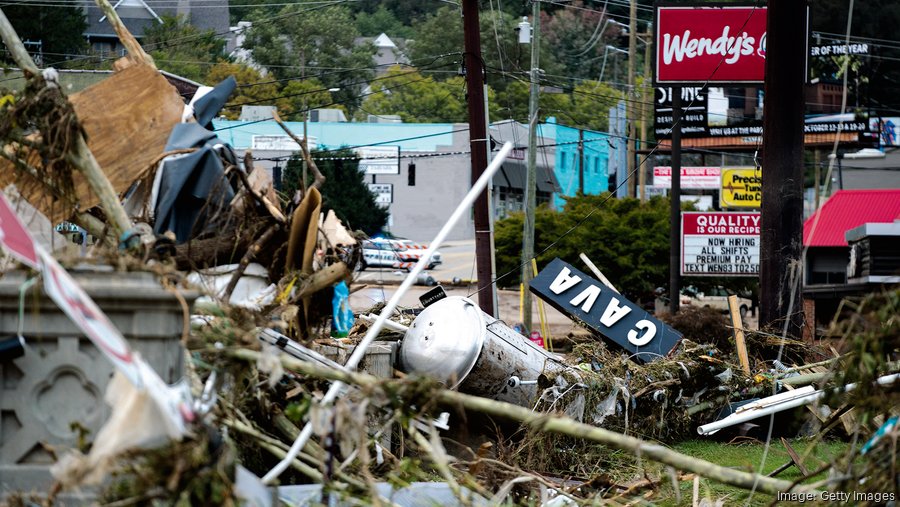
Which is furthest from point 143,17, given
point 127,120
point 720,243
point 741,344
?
point 127,120

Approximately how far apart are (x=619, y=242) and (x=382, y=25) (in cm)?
8583

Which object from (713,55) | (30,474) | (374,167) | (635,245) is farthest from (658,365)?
(374,167)

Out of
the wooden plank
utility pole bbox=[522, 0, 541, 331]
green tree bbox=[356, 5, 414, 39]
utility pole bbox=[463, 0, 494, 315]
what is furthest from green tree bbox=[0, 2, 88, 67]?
the wooden plank

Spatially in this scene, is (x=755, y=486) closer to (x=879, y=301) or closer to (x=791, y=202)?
(x=879, y=301)

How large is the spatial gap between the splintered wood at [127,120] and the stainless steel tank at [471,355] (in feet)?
10.9

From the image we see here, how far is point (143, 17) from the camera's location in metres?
93.8

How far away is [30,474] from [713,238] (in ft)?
77.7

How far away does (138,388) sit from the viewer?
4.08 metres

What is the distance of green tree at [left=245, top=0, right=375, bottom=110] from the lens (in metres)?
84.4

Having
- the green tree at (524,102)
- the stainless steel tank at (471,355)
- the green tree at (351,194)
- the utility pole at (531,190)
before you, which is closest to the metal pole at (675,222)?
the utility pole at (531,190)

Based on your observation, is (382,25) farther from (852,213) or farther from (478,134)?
(478,134)

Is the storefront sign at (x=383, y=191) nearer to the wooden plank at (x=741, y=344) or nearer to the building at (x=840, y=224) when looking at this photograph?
the building at (x=840, y=224)

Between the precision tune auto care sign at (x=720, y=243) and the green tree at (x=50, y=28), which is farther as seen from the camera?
the green tree at (x=50, y=28)

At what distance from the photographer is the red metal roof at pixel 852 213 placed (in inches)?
1415
